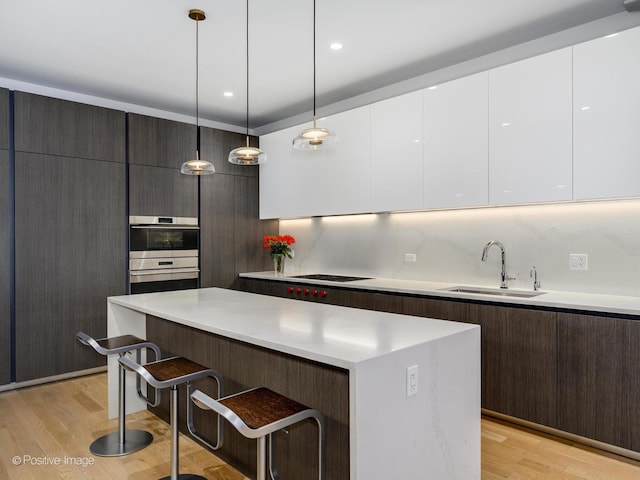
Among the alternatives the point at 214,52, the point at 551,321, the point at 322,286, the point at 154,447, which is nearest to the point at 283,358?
the point at 154,447

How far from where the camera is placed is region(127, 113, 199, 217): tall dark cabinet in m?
4.15

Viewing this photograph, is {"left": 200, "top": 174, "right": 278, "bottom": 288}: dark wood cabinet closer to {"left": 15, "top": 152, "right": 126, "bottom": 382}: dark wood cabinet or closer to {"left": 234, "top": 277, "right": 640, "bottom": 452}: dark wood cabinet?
{"left": 15, "top": 152, "right": 126, "bottom": 382}: dark wood cabinet

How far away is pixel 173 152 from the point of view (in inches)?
174

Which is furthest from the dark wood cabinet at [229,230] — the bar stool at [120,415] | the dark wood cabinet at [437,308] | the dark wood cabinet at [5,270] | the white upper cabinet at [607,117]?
the white upper cabinet at [607,117]

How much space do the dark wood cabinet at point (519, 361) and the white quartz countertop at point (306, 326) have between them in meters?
0.91

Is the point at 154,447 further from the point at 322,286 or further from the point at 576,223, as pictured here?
the point at 576,223

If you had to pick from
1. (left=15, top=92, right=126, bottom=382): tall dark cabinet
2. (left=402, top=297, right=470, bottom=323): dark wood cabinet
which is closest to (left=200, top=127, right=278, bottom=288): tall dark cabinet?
(left=15, top=92, right=126, bottom=382): tall dark cabinet

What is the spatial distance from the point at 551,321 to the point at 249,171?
11.6 feet

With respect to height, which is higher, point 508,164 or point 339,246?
point 508,164

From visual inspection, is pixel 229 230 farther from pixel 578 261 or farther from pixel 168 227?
pixel 578 261

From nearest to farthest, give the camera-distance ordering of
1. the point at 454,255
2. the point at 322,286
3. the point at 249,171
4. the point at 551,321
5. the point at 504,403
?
1. the point at 551,321
2. the point at 504,403
3. the point at 454,255
4. the point at 322,286
5. the point at 249,171

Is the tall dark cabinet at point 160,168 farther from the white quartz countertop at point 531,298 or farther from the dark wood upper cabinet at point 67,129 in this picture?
the white quartz countertop at point 531,298

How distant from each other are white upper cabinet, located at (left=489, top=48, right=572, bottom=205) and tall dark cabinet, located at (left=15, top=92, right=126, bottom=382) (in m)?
3.28

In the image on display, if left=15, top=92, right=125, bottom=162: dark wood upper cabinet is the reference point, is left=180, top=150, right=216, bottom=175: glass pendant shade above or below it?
below
